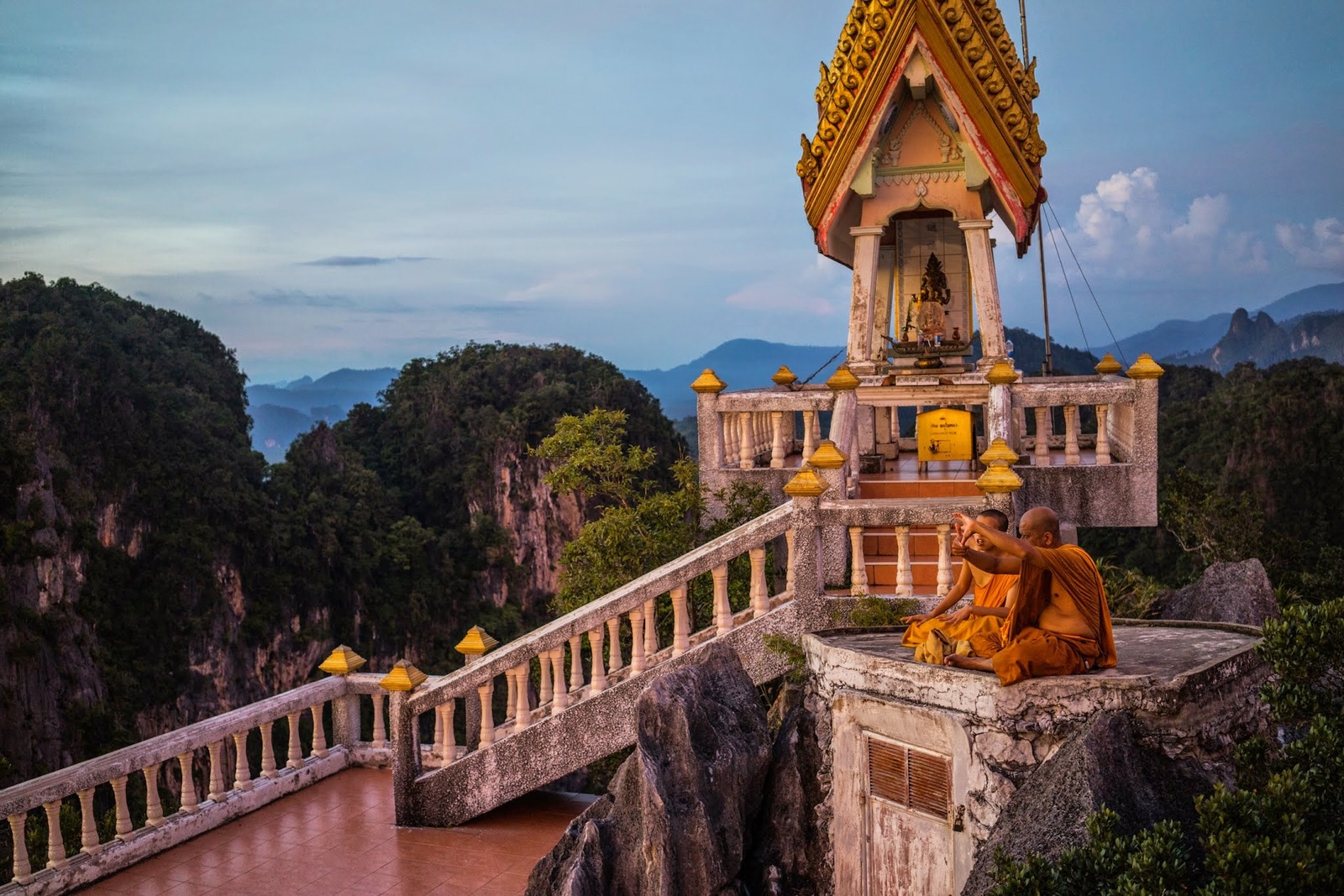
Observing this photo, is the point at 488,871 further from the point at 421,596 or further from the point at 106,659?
the point at 421,596

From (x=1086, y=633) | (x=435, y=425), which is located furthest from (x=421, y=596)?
(x=1086, y=633)

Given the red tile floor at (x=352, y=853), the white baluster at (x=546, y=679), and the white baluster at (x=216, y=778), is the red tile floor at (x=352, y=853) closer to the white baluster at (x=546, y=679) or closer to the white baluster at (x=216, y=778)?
the white baluster at (x=216, y=778)

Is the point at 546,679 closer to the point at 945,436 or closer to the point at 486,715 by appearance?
the point at 486,715

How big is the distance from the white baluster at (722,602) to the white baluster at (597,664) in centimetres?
88

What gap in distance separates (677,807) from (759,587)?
213 centimetres

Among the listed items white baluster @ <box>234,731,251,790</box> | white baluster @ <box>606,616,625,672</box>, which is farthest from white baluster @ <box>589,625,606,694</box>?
white baluster @ <box>234,731,251,790</box>

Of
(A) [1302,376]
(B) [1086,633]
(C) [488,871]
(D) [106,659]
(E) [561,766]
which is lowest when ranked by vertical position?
(D) [106,659]

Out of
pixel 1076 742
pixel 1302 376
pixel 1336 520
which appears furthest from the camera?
pixel 1302 376

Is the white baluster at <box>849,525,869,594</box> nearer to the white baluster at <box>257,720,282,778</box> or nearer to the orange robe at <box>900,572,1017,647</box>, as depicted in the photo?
the orange robe at <box>900,572,1017,647</box>

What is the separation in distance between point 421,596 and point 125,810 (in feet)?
132

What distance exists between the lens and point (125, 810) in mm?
9680

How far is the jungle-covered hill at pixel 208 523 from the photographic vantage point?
3359 centimetres

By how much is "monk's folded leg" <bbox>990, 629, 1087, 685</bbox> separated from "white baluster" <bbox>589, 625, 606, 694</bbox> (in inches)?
148

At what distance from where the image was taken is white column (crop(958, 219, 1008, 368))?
41.2ft
